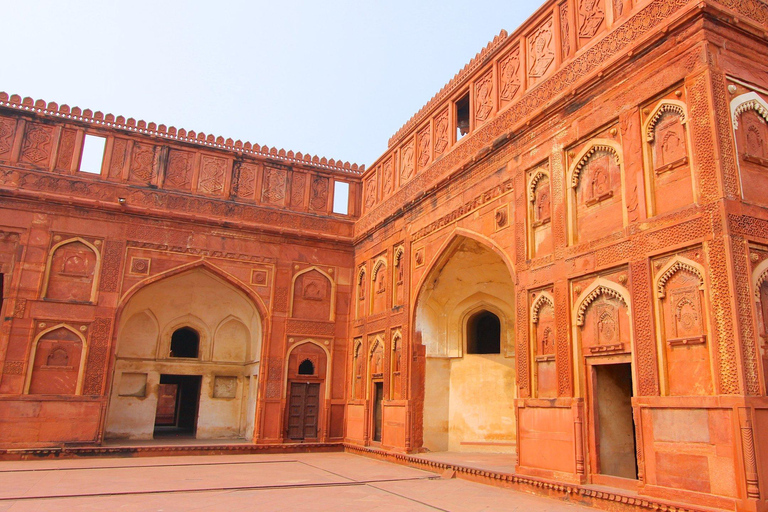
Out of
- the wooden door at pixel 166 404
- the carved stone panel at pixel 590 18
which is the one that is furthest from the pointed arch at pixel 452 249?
the wooden door at pixel 166 404

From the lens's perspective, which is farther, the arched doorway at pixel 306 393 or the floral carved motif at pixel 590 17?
the arched doorway at pixel 306 393

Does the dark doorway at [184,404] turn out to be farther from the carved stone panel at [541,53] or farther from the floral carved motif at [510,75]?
the carved stone panel at [541,53]

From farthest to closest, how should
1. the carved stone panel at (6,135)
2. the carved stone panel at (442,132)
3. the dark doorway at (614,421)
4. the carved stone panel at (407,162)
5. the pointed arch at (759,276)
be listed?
the carved stone panel at (407,162) → the carved stone panel at (6,135) → the carved stone panel at (442,132) → the dark doorway at (614,421) → the pointed arch at (759,276)

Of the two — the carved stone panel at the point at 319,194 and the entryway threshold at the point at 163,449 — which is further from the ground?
the carved stone panel at the point at 319,194

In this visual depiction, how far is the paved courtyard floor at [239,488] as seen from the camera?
6.16 m

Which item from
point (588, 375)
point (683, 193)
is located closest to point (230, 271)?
point (588, 375)

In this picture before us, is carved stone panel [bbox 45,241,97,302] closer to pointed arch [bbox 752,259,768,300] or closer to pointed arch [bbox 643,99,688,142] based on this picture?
pointed arch [bbox 643,99,688,142]

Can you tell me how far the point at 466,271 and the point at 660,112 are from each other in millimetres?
5101

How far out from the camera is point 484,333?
39.1ft

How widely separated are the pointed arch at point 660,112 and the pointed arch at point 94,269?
9655mm

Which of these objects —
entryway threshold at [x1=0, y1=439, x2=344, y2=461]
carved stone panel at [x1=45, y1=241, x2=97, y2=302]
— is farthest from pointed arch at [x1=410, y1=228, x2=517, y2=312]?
carved stone panel at [x1=45, y1=241, x2=97, y2=302]

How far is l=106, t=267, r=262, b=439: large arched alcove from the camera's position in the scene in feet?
42.3

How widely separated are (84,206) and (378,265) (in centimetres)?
566

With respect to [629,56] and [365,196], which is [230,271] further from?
[629,56]
